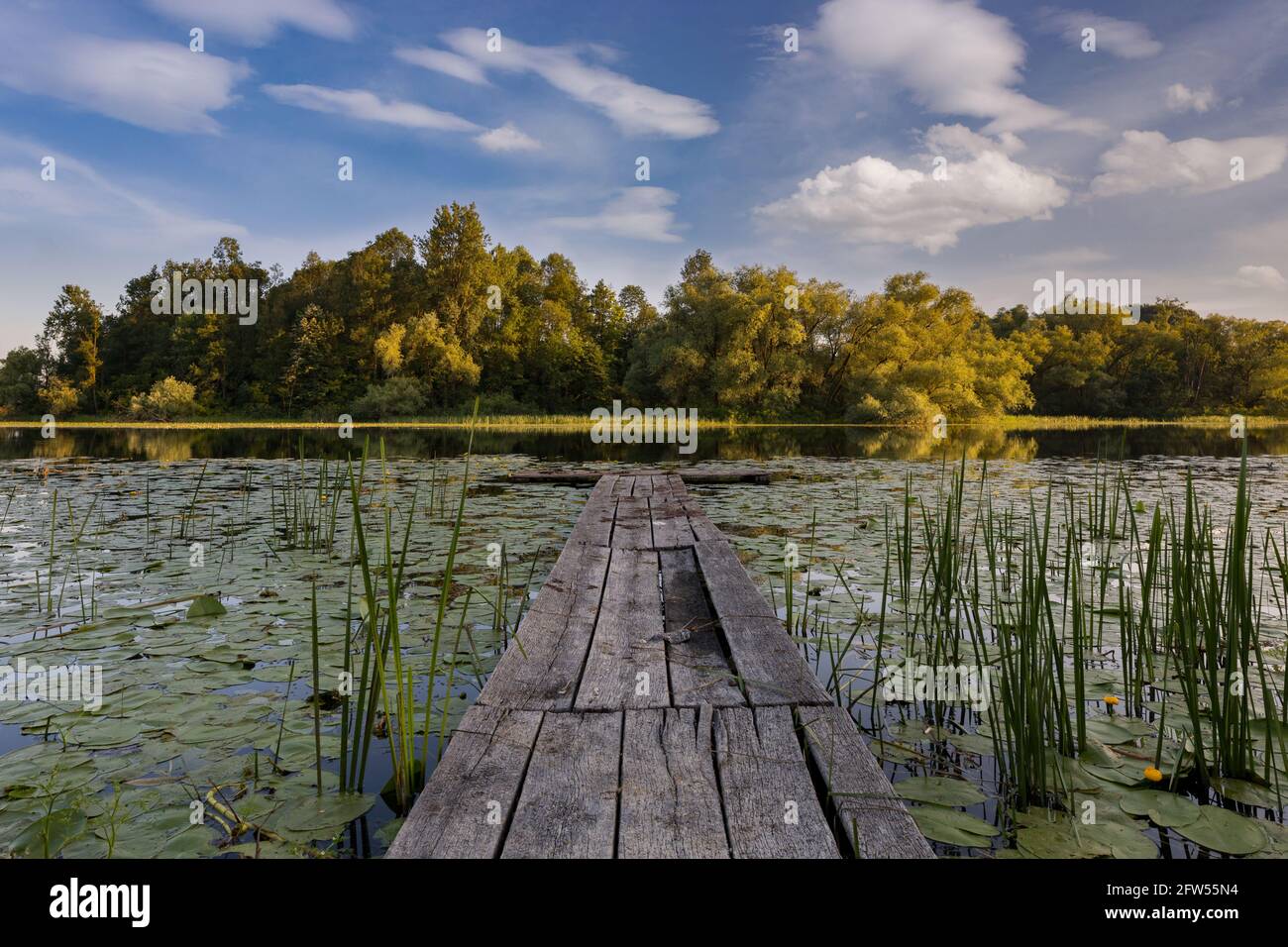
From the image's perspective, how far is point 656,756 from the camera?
1.81 metres

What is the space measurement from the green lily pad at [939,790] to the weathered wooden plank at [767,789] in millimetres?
364

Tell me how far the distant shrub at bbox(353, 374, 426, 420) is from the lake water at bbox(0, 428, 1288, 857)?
2500cm

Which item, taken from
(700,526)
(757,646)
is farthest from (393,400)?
(757,646)

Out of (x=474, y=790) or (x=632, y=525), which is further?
(x=632, y=525)

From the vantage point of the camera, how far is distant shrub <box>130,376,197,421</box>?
3438cm

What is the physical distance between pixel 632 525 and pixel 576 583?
197 cm

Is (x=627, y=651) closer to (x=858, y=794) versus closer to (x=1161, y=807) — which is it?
(x=858, y=794)

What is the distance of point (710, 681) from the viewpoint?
234 cm

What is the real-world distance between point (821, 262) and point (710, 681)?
119ft

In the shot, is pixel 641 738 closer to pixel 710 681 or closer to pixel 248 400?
pixel 710 681

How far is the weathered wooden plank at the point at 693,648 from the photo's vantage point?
7.30 ft

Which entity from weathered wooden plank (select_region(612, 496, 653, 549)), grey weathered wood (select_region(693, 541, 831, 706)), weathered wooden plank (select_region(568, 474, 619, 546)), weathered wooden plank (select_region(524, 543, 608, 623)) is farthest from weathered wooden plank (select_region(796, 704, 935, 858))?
weathered wooden plank (select_region(568, 474, 619, 546))

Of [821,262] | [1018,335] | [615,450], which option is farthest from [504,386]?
[1018,335]

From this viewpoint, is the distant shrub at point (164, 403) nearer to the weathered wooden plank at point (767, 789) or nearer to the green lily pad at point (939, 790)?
the weathered wooden plank at point (767, 789)
